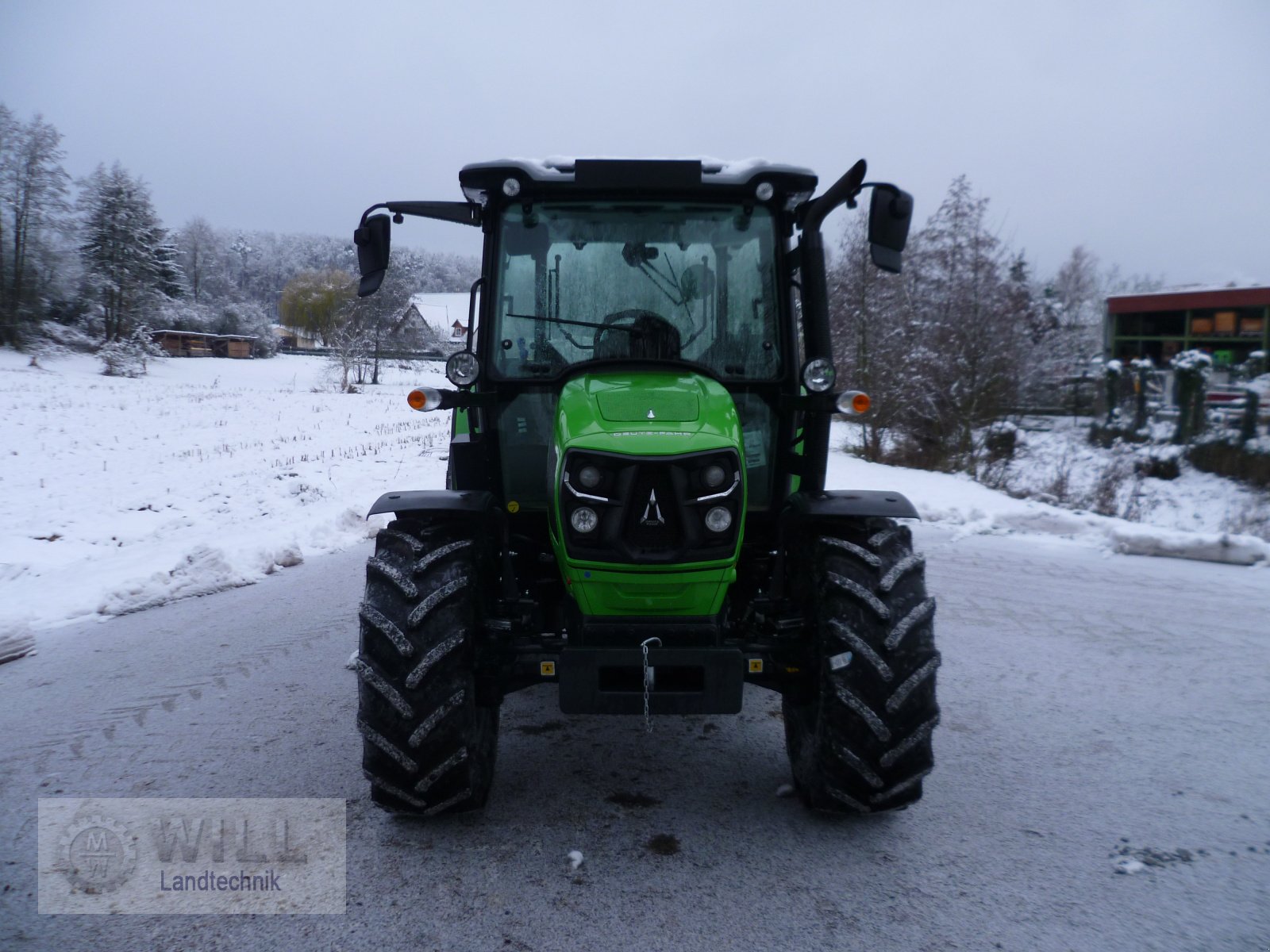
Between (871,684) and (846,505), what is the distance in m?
0.70

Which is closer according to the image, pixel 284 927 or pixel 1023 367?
pixel 284 927

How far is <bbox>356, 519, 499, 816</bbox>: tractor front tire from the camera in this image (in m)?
Result: 2.97

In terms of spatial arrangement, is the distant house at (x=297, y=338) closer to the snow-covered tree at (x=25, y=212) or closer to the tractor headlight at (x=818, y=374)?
the snow-covered tree at (x=25, y=212)

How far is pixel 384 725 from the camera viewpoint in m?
2.97

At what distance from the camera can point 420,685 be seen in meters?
2.97

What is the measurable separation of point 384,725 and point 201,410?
22300mm

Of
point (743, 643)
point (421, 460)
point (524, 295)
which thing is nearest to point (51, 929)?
point (743, 643)

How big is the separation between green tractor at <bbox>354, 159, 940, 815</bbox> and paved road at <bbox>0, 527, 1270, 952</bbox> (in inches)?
10.9

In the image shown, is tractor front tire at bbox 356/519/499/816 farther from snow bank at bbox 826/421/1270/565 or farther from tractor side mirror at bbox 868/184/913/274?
snow bank at bbox 826/421/1270/565

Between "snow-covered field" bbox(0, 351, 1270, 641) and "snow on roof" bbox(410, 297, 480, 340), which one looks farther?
"snow on roof" bbox(410, 297, 480, 340)

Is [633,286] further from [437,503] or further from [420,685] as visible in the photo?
[420,685]

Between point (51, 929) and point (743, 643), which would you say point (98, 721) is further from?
point (743, 643)

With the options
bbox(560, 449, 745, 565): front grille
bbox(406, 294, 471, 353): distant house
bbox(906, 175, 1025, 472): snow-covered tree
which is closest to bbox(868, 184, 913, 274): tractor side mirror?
bbox(560, 449, 745, 565): front grille

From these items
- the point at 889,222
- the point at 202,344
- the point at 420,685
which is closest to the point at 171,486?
the point at 420,685
